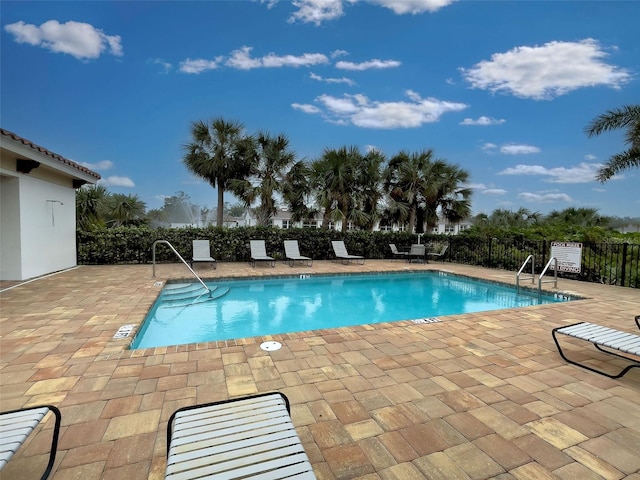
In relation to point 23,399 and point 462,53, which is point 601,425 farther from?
point 462,53

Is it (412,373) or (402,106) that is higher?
(402,106)

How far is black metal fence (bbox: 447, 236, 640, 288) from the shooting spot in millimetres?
8211

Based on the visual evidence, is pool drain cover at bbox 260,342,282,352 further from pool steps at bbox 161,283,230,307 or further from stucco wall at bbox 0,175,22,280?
stucco wall at bbox 0,175,22,280

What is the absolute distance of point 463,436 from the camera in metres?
2.16

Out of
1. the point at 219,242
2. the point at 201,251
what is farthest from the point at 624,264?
the point at 219,242

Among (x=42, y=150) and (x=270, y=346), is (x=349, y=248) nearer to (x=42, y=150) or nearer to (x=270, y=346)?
(x=42, y=150)

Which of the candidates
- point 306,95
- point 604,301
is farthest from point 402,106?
point 604,301

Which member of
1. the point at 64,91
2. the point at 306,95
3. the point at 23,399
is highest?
the point at 306,95

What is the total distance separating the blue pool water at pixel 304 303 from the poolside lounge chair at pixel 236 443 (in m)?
2.99

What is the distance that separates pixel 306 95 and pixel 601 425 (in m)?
20.2

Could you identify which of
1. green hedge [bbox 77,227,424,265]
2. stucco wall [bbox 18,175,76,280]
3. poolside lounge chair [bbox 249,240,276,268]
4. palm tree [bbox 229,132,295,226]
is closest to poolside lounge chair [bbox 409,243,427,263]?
green hedge [bbox 77,227,424,265]

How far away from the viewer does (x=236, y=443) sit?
149 cm

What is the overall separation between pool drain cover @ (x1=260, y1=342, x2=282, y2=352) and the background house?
6.13 m

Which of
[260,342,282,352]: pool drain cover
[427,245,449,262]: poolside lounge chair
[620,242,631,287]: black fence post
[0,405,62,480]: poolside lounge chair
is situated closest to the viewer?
[0,405,62,480]: poolside lounge chair
